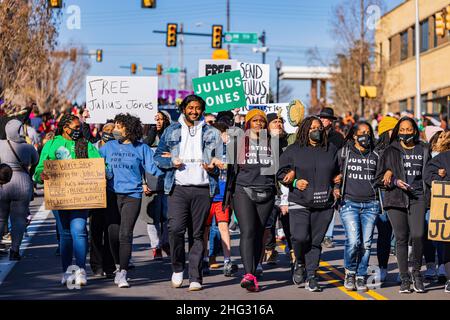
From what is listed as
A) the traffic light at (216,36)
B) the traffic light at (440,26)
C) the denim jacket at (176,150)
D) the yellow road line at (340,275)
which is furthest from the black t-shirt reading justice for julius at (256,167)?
the traffic light at (216,36)

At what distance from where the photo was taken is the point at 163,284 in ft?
36.2

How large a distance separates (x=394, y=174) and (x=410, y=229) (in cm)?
62

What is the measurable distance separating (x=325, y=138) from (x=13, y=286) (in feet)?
12.3

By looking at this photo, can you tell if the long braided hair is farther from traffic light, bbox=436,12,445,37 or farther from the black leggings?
traffic light, bbox=436,12,445,37

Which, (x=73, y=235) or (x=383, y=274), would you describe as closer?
(x=73, y=235)

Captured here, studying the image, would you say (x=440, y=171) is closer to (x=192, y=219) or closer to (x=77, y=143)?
(x=192, y=219)

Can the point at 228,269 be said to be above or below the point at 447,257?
below

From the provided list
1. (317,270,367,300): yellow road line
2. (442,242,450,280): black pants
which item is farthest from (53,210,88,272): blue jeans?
(442,242,450,280): black pants

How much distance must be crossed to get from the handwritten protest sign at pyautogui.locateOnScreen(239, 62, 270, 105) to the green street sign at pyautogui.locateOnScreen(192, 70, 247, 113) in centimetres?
185

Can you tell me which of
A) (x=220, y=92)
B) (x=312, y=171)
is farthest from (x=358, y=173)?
Result: (x=220, y=92)

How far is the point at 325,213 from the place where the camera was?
10648 millimetres

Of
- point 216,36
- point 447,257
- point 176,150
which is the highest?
point 216,36
